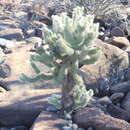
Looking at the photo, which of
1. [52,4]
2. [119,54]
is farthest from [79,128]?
[52,4]

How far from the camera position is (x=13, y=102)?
4926mm

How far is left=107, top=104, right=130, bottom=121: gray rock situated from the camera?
4.40 meters

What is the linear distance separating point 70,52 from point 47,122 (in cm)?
92

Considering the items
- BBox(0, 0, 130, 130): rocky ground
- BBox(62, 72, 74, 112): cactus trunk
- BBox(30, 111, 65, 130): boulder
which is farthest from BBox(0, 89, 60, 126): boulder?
BBox(62, 72, 74, 112): cactus trunk

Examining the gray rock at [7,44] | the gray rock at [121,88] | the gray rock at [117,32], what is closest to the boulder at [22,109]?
the gray rock at [121,88]

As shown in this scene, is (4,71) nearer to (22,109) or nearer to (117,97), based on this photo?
(22,109)

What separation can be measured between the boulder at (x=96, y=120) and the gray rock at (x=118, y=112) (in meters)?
0.34

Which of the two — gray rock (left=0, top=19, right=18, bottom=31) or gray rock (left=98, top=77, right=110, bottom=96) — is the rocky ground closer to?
gray rock (left=98, top=77, right=110, bottom=96)

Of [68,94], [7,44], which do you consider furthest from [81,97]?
[7,44]

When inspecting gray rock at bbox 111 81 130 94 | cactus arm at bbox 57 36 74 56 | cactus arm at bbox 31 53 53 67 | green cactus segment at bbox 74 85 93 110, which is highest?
cactus arm at bbox 57 36 74 56

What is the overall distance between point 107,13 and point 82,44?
560 cm

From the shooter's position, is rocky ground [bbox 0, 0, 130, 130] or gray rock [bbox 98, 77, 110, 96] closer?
rocky ground [bbox 0, 0, 130, 130]

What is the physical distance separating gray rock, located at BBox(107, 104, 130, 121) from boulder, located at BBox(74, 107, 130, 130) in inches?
13.5

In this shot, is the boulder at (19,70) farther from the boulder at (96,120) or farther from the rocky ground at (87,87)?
the boulder at (96,120)
